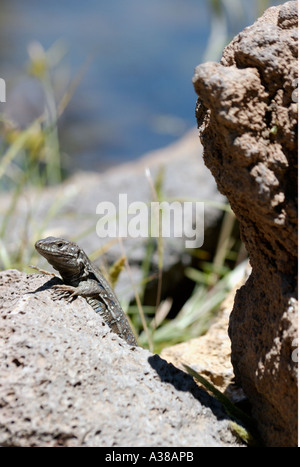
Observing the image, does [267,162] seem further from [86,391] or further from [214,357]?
[214,357]

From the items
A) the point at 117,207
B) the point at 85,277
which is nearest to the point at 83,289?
the point at 85,277

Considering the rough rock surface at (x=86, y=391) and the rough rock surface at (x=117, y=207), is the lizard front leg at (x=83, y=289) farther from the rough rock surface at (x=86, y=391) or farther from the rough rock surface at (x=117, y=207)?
the rough rock surface at (x=117, y=207)

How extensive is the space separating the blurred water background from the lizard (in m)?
8.79

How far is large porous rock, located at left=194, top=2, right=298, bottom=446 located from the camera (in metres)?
2.40

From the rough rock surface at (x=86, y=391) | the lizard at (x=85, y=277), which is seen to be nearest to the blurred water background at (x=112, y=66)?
the lizard at (x=85, y=277)

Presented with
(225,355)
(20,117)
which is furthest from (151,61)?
(225,355)

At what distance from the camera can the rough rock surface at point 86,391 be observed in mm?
2400

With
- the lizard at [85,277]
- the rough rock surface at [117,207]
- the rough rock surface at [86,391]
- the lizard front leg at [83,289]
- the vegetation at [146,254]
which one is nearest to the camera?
the rough rock surface at [86,391]

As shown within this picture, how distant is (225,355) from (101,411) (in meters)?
1.35

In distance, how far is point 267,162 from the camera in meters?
2.43

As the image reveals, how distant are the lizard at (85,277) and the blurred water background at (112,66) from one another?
28.8ft

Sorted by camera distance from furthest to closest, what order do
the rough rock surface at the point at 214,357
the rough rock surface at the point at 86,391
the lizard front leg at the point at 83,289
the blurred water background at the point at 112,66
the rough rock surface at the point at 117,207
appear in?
the blurred water background at the point at 112,66, the rough rock surface at the point at 117,207, the rough rock surface at the point at 214,357, the lizard front leg at the point at 83,289, the rough rock surface at the point at 86,391

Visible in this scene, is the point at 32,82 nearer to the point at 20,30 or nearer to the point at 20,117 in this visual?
the point at 20,117

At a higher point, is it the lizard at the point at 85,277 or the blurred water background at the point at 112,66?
the blurred water background at the point at 112,66
